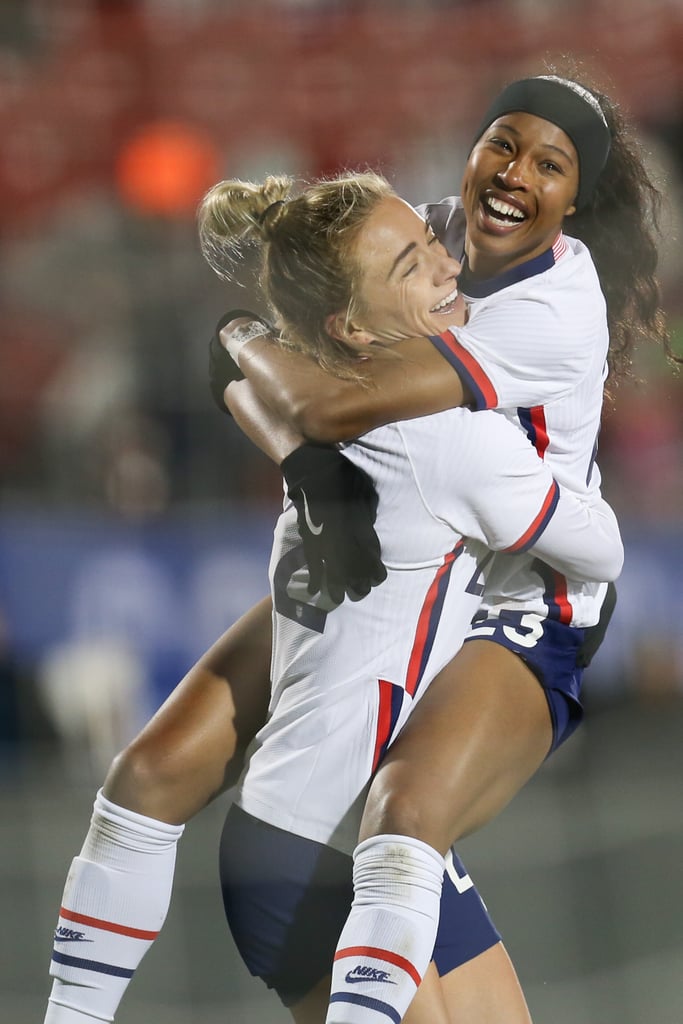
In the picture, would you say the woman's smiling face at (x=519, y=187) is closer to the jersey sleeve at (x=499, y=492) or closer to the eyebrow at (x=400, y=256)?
the eyebrow at (x=400, y=256)

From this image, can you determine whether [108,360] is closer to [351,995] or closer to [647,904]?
[647,904]

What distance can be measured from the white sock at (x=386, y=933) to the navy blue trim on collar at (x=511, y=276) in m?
0.57

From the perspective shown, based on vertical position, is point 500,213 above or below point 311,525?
above

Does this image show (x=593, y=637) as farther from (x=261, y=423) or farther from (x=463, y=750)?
(x=261, y=423)

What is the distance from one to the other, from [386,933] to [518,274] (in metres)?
0.67

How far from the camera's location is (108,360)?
121 inches

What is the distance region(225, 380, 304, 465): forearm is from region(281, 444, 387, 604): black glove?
0.09ft

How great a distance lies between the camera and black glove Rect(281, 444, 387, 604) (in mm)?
1305

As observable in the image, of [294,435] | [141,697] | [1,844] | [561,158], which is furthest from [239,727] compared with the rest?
[1,844]

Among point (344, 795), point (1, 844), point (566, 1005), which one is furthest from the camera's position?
point (1, 844)

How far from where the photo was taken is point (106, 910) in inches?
54.6

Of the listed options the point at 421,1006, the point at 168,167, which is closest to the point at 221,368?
the point at 421,1006

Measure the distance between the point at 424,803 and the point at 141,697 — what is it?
1.77m

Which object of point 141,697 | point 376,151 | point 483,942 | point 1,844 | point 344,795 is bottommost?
point 1,844
